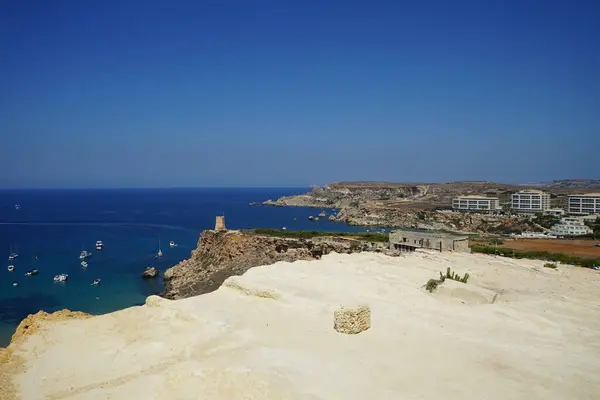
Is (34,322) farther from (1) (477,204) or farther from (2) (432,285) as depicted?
(1) (477,204)

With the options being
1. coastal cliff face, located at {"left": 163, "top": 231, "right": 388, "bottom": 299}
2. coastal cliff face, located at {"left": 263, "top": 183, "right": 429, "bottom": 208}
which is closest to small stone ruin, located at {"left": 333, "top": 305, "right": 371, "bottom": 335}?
coastal cliff face, located at {"left": 163, "top": 231, "right": 388, "bottom": 299}

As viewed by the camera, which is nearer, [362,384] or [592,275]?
[362,384]

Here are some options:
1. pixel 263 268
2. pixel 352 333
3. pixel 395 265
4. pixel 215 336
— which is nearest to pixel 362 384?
pixel 352 333

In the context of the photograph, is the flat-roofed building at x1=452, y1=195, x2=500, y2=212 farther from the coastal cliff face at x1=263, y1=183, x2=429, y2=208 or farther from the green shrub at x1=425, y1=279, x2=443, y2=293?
the green shrub at x1=425, y1=279, x2=443, y2=293

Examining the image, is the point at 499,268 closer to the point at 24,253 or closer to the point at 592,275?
the point at 592,275

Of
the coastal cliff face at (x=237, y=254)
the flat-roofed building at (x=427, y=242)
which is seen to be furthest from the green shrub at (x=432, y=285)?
the flat-roofed building at (x=427, y=242)
